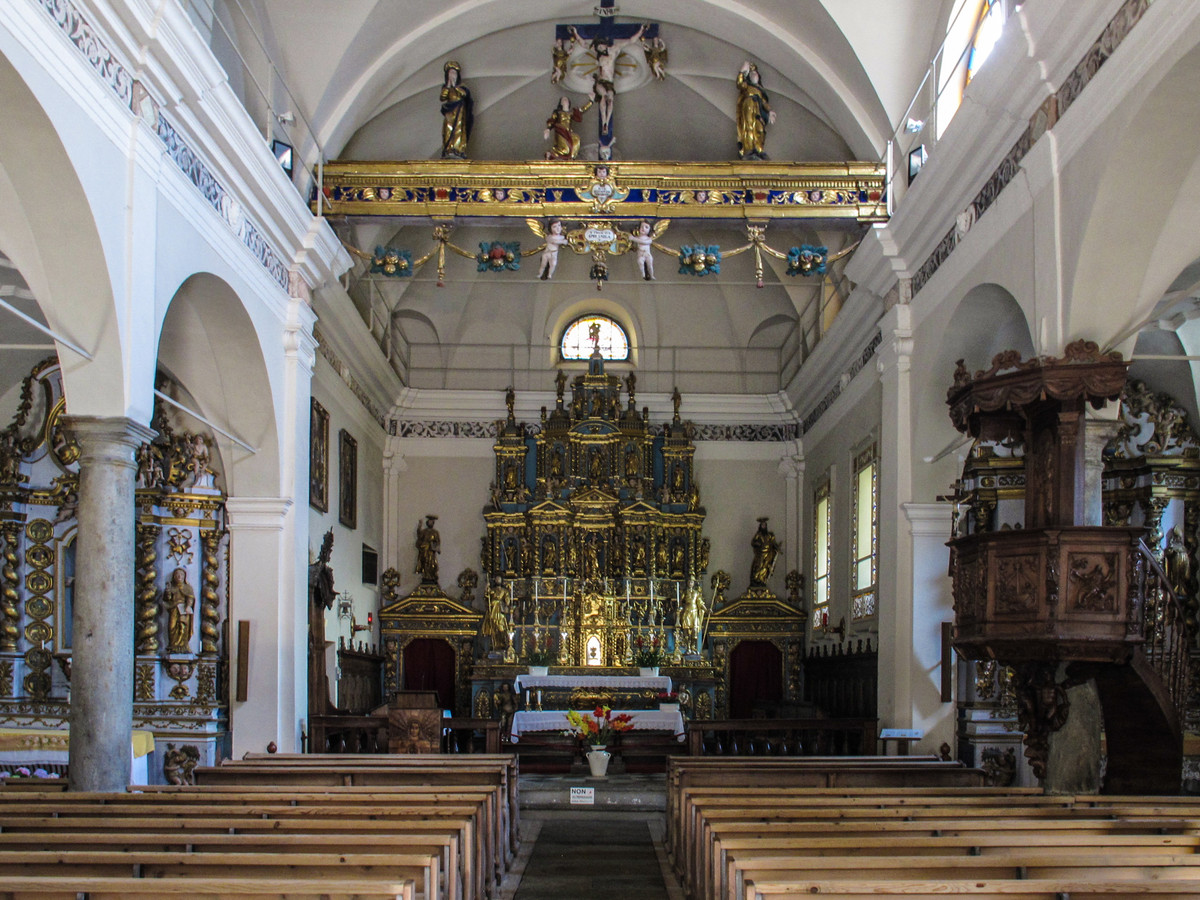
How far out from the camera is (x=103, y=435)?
832cm

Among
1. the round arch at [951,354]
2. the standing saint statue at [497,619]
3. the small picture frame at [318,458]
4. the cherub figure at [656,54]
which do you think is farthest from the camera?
the standing saint statue at [497,619]

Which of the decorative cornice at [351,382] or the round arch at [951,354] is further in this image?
the decorative cornice at [351,382]

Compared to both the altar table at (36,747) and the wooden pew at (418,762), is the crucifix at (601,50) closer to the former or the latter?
the wooden pew at (418,762)

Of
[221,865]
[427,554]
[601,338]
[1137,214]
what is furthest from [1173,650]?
[601,338]

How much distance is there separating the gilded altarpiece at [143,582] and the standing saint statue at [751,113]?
696 cm

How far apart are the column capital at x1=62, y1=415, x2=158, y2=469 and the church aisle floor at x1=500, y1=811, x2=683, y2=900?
3.89 meters

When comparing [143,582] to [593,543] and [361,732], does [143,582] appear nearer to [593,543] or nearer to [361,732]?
[361,732]

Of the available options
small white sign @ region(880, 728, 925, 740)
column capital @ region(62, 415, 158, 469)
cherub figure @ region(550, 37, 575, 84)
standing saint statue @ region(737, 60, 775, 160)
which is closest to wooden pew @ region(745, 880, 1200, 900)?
column capital @ region(62, 415, 158, 469)

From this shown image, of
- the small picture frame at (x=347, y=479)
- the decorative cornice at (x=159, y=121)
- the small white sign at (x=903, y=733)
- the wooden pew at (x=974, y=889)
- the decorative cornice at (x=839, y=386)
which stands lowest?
the small white sign at (x=903, y=733)

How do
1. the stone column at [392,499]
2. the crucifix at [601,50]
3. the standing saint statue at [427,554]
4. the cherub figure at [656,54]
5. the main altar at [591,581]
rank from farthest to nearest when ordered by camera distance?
the stone column at [392,499], the standing saint statue at [427,554], the main altar at [591,581], the cherub figure at [656,54], the crucifix at [601,50]

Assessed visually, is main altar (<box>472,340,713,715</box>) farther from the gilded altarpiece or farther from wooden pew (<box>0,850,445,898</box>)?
wooden pew (<box>0,850,445,898</box>)

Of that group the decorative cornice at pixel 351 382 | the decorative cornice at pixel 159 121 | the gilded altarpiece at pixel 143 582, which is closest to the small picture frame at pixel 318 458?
the decorative cornice at pixel 351 382

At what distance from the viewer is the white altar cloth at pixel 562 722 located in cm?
1509

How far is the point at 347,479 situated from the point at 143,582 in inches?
187
